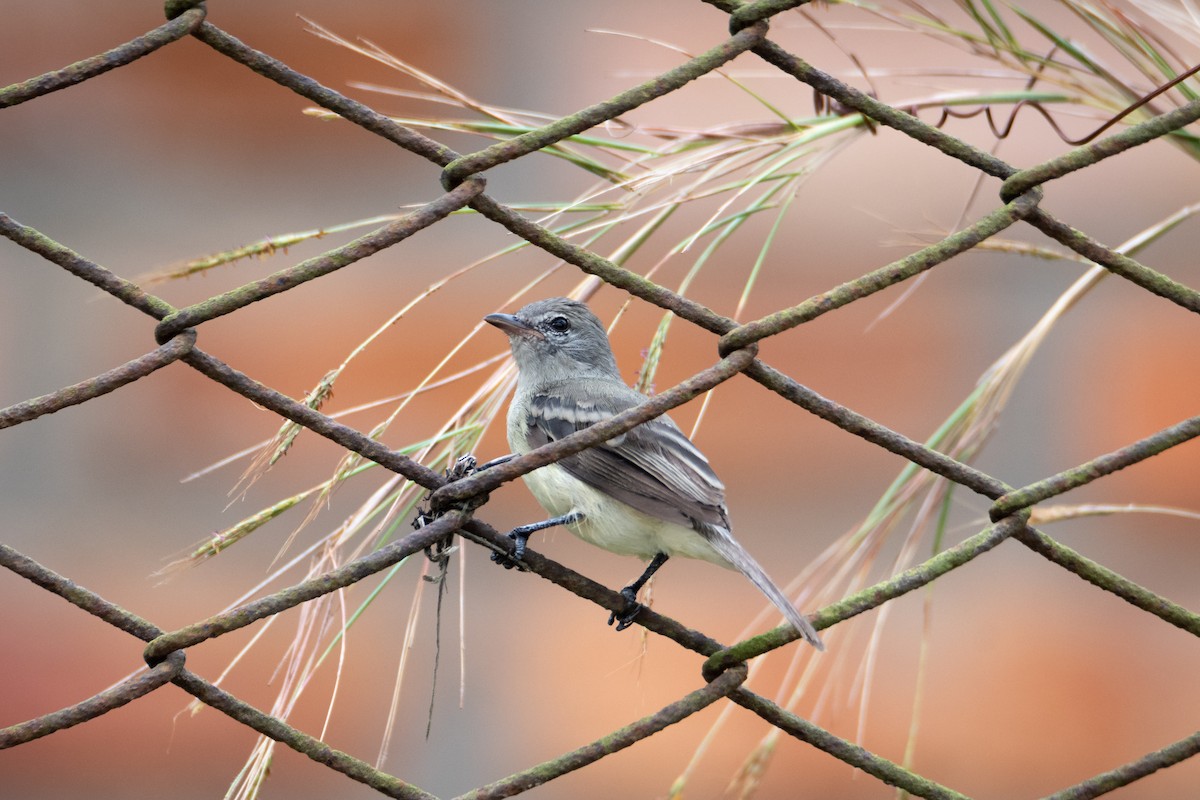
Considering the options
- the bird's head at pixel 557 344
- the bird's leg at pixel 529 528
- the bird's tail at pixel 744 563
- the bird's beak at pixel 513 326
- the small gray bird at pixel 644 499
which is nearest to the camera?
the bird's leg at pixel 529 528

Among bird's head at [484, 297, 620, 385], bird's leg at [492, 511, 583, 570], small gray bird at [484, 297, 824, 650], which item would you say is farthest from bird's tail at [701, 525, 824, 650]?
bird's head at [484, 297, 620, 385]

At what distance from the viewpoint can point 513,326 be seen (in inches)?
95.5

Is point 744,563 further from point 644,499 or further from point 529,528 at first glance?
point 529,528

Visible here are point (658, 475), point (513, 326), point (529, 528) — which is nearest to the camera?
point (529, 528)

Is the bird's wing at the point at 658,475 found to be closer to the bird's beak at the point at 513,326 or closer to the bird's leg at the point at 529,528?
the bird's leg at the point at 529,528

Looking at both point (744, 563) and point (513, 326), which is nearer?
point (744, 563)

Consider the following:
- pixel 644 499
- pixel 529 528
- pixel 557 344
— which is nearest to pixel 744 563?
pixel 644 499

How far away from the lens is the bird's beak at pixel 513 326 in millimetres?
2321

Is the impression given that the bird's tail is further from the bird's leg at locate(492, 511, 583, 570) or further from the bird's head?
the bird's head

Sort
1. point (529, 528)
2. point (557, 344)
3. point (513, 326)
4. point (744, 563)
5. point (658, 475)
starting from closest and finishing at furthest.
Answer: point (529, 528), point (744, 563), point (658, 475), point (513, 326), point (557, 344)

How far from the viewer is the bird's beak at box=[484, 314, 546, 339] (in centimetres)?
232

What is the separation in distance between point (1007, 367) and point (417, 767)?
6.63ft

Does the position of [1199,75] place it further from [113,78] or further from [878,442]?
[113,78]

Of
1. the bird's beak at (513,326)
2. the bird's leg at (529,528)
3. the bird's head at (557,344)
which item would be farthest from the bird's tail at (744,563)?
the bird's head at (557,344)
